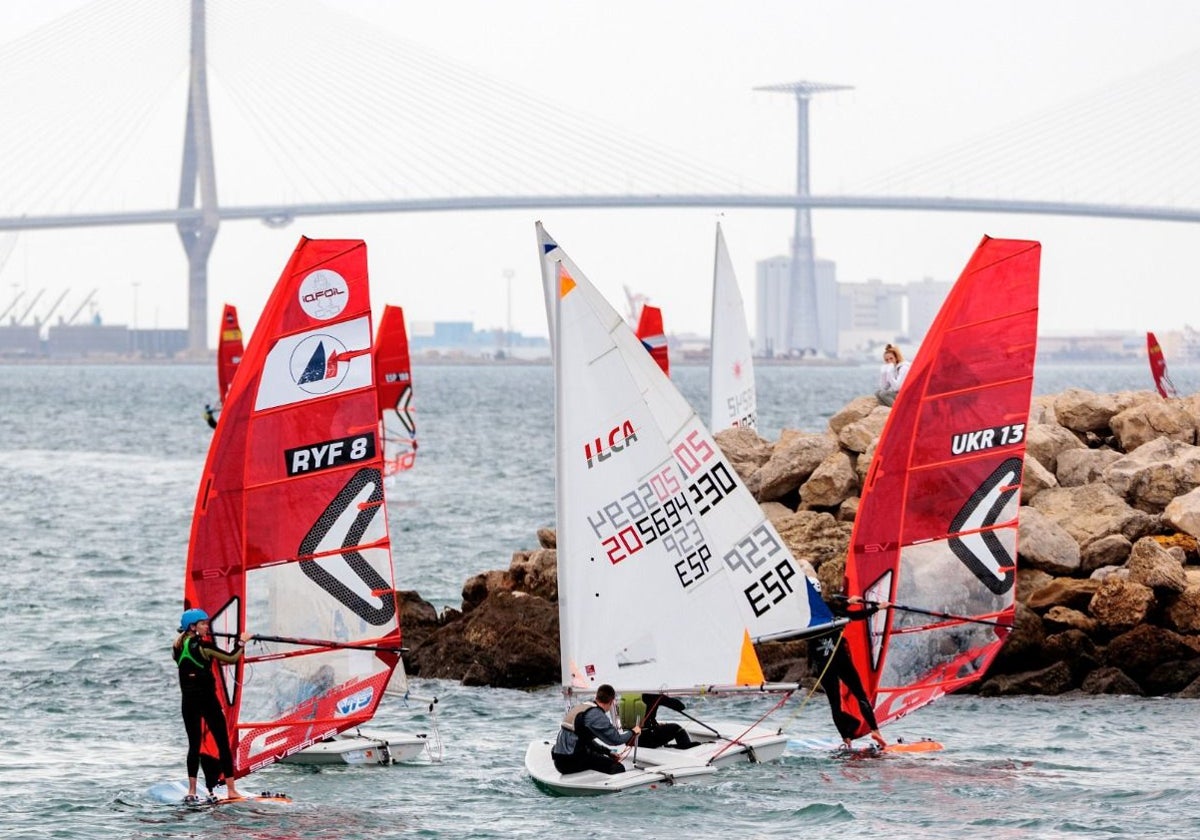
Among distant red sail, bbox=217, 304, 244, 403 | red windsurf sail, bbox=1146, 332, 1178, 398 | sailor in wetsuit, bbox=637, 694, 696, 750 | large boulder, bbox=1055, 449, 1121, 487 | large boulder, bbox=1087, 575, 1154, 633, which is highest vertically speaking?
distant red sail, bbox=217, 304, 244, 403

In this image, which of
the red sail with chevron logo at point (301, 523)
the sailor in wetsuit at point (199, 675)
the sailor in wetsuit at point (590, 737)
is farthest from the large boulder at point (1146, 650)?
the sailor in wetsuit at point (199, 675)

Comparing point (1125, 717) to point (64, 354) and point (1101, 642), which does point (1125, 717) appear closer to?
point (1101, 642)

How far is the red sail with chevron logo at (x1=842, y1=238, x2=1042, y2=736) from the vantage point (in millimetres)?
11500

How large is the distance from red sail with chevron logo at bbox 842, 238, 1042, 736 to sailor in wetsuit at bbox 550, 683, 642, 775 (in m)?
1.78

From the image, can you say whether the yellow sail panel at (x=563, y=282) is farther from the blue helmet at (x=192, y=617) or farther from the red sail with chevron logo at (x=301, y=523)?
the blue helmet at (x=192, y=617)

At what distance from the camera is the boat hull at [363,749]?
1138 cm

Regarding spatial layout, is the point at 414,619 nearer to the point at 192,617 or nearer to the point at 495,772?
the point at 495,772

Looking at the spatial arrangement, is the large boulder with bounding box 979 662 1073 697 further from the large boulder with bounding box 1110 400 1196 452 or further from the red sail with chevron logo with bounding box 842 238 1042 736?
the large boulder with bounding box 1110 400 1196 452

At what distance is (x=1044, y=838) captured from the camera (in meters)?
9.92

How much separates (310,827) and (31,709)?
4670 mm

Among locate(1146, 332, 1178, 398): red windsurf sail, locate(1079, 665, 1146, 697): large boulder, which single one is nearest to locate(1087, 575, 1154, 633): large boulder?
locate(1079, 665, 1146, 697): large boulder

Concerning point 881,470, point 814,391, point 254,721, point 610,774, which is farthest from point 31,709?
point 814,391

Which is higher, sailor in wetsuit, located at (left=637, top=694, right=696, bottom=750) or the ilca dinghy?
the ilca dinghy

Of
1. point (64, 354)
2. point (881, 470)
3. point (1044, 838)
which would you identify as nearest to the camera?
point (1044, 838)
